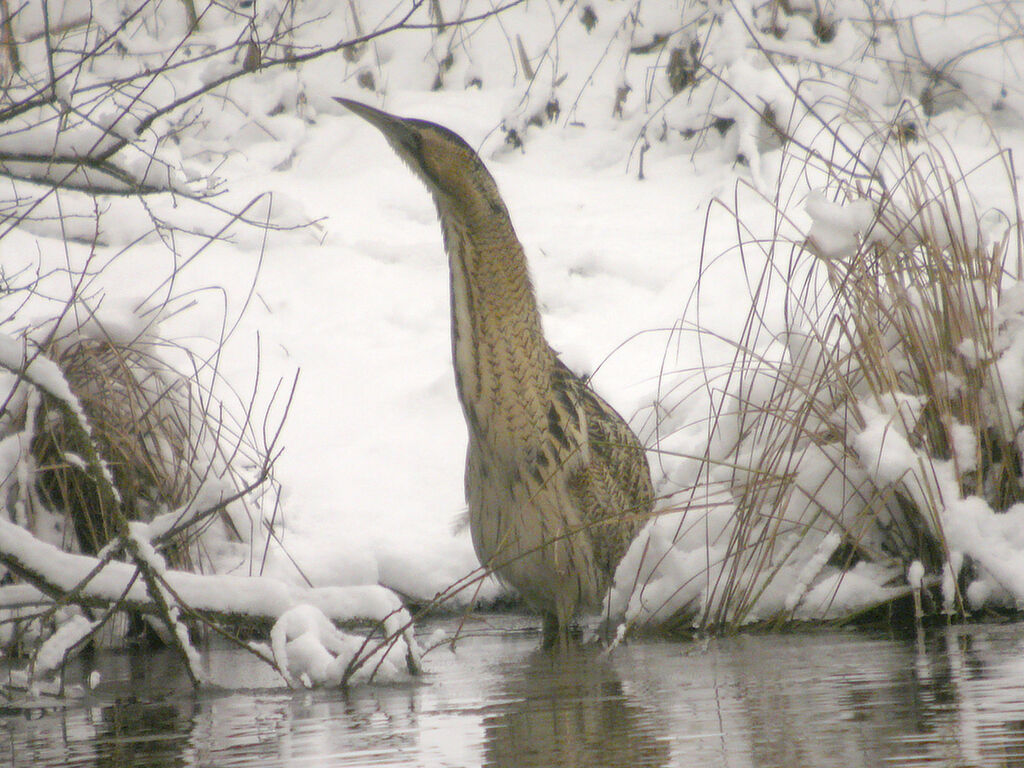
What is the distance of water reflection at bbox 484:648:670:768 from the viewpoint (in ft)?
4.72

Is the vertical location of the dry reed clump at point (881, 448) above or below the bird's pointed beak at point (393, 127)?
below

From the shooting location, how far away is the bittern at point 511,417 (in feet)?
10.0

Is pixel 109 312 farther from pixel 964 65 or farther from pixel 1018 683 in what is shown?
pixel 964 65

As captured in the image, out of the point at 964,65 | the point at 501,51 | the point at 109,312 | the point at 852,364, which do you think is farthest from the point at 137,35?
the point at 852,364

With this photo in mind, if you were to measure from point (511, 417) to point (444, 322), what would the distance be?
2.71m

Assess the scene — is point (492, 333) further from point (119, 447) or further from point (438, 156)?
point (119, 447)

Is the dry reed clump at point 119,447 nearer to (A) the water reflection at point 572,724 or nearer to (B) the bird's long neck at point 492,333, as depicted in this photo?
(B) the bird's long neck at point 492,333

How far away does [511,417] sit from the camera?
10.2ft

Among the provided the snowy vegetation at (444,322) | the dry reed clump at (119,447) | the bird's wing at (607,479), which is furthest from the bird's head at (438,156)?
the dry reed clump at (119,447)

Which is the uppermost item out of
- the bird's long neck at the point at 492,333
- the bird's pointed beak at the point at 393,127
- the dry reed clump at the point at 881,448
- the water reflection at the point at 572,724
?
the bird's pointed beak at the point at 393,127

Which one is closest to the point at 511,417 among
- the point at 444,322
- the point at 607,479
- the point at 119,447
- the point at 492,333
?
the point at 492,333

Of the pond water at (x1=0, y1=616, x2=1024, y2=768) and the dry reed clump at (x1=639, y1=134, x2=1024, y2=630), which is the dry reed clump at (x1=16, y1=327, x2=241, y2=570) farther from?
the dry reed clump at (x1=639, y1=134, x2=1024, y2=630)

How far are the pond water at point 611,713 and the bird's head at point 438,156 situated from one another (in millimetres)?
1116

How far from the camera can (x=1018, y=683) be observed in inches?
68.3
